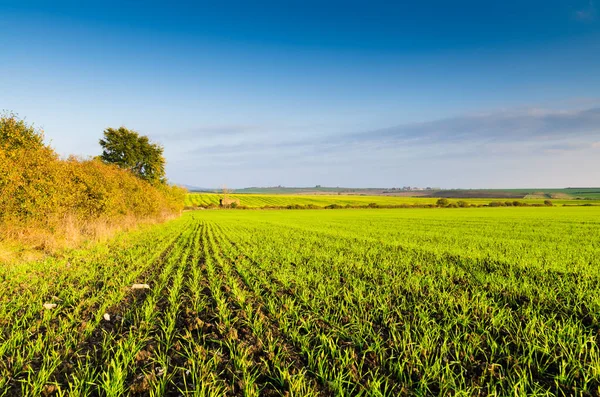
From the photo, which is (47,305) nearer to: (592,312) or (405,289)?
(405,289)

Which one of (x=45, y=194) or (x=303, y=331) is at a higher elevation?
(x=45, y=194)

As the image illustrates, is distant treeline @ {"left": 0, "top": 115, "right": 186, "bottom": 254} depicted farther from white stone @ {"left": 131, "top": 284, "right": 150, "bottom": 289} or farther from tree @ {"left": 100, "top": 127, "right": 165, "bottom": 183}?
tree @ {"left": 100, "top": 127, "right": 165, "bottom": 183}

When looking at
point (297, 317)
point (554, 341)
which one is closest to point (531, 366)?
point (554, 341)

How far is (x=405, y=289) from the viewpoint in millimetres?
8031

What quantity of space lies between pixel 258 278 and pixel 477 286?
6.67 metres

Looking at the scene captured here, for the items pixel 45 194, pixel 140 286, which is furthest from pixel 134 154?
pixel 140 286

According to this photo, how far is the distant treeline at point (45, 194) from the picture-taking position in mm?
12617

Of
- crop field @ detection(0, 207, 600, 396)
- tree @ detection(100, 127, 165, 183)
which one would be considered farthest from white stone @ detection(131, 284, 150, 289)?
tree @ detection(100, 127, 165, 183)

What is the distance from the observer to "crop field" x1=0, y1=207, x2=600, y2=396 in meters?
3.79

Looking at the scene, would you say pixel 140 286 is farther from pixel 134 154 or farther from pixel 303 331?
pixel 134 154

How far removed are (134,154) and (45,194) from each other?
119ft

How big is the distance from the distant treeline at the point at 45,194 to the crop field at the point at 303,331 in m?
3.52

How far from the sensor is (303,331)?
554cm

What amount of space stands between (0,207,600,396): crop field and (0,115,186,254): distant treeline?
139 inches
